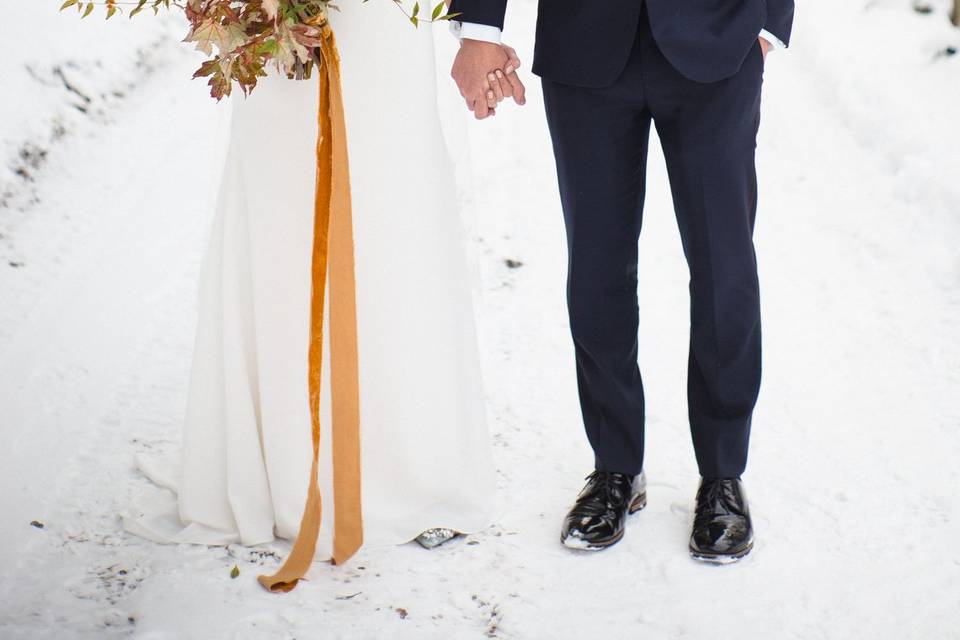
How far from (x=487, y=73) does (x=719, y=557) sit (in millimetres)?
1164

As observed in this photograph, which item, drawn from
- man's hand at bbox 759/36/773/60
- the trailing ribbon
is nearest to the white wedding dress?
the trailing ribbon

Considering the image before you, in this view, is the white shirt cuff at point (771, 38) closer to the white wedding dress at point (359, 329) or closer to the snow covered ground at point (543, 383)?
the white wedding dress at point (359, 329)

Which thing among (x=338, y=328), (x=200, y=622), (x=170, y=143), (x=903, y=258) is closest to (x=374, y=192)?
(x=338, y=328)

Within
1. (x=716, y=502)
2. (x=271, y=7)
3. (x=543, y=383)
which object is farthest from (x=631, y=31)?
(x=543, y=383)

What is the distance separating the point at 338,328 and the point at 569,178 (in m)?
0.60

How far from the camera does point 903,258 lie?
3.78 m

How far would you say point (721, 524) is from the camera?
87.4 inches

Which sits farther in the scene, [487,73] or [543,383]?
[543,383]

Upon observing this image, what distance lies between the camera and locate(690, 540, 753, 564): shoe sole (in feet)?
7.20

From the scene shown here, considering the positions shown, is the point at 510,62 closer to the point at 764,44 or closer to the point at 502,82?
the point at 502,82

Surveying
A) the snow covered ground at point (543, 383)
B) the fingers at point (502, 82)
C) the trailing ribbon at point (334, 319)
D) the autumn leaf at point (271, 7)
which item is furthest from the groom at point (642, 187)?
the autumn leaf at point (271, 7)

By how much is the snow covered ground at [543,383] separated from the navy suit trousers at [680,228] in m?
0.29

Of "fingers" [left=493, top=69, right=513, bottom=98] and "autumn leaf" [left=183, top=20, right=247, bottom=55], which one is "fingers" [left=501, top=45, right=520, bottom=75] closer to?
"fingers" [left=493, top=69, right=513, bottom=98]

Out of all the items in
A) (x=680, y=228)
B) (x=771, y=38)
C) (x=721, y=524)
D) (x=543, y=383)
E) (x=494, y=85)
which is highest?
(x=771, y=38)
